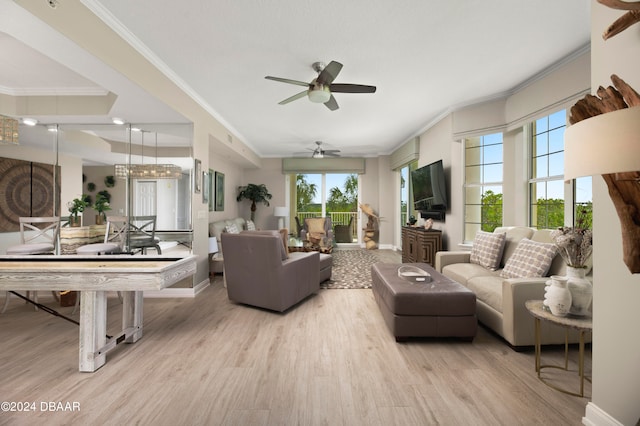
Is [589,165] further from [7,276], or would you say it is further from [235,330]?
[7,276]

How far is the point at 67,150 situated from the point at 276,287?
349 centimetres

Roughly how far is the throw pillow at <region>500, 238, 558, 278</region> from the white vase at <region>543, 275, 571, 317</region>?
0.73 meters

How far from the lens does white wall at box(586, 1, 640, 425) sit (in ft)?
3.97

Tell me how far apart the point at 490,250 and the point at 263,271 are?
266cm

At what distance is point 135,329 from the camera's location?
230 cm

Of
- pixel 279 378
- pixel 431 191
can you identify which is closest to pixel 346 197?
pixel 431 191

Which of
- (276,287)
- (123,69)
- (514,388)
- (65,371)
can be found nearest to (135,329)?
(65,371)

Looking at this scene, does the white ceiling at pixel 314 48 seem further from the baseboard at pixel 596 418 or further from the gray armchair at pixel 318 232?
the gray armchair at pixel 318 232

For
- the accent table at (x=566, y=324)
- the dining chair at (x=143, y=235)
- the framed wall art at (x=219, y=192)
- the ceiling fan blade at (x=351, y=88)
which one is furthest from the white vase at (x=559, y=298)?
the framed wall art at (x=219, y=192)

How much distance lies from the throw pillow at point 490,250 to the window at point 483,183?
954 millimetres

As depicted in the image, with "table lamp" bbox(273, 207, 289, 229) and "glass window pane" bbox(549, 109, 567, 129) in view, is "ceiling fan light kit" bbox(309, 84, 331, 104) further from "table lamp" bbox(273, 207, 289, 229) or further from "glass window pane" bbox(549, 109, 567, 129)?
"table lamp" bbox(273, 207, 289, 229)

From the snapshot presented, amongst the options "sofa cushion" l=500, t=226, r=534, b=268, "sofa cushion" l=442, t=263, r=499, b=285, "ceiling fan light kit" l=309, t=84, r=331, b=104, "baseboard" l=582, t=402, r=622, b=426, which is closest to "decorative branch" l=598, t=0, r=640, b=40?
"baseboard" l=582, t=402, r=622, b=426

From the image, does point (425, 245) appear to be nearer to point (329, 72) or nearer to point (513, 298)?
point (513, 298)

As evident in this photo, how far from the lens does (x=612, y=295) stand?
4.26ft
